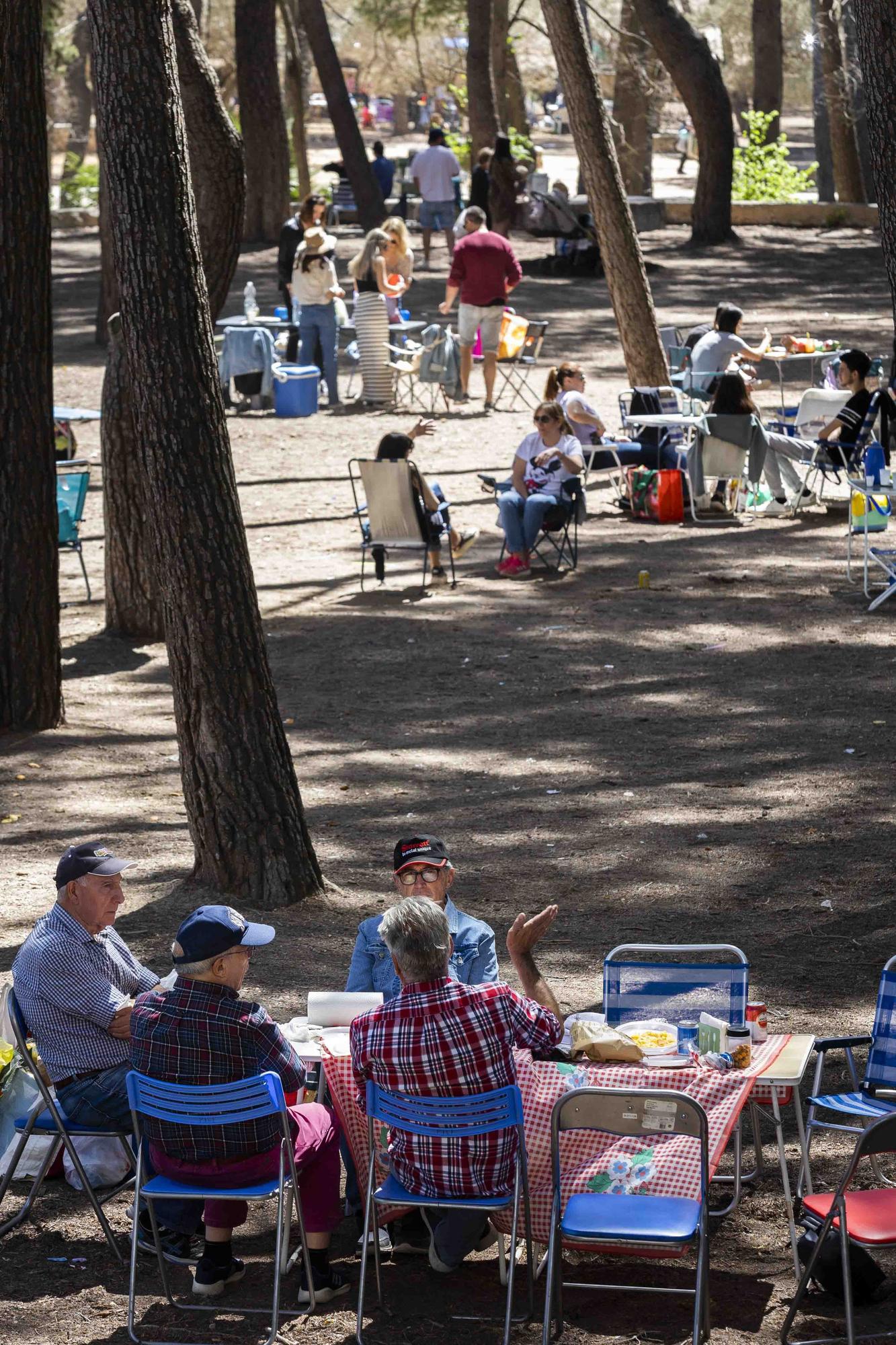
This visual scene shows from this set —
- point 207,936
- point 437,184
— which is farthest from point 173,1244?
point 437,184

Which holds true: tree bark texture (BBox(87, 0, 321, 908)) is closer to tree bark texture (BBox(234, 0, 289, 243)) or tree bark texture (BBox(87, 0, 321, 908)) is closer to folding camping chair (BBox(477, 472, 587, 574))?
folding camping chair (BBox(477, 472, 587, 574))

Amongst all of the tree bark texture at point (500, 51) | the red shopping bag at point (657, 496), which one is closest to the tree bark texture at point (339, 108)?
the tree bark texture at point (500, 51)

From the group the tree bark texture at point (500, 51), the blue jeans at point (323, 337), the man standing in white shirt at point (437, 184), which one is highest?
the tree bark texture at point (500, 51)

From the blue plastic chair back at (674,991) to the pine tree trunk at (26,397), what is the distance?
17.9 ft

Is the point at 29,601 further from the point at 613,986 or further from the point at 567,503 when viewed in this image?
the point at 613,986

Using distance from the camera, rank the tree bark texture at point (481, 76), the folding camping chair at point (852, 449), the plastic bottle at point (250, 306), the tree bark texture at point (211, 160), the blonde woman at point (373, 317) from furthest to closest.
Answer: the tree bark texture at point (481, 76), the plastic bottle at point (250, 306), the blonde woman at point (373, 317), the folding camping chair at point (852, 449), the tree bark texture at point (211, 160)

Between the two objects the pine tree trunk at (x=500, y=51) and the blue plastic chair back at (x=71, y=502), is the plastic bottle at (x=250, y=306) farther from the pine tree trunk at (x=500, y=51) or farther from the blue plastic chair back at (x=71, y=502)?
the pine tree trunk at (x=500, y=51)

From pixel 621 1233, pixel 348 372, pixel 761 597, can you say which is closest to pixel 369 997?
pixel 621 1233

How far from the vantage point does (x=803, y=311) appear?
2361 centimetres

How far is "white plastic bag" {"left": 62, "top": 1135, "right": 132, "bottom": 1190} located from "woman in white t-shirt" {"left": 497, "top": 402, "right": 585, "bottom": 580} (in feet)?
26.0

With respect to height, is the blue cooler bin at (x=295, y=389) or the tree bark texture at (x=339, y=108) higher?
the tree bark texture at (x=339, y=108)

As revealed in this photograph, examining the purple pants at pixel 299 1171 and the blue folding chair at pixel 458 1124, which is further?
the purple pants at pixel 299 1171

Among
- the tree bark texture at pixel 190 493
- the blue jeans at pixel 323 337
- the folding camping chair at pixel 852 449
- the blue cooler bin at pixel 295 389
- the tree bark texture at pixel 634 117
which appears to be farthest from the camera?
the tree bark texture at pixel 634 117

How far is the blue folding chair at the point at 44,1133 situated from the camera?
15.1 feet
